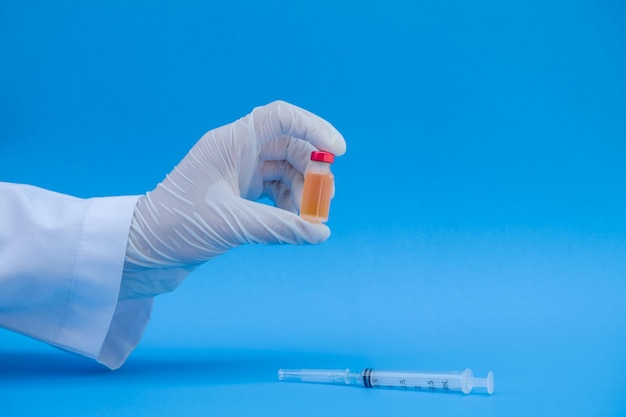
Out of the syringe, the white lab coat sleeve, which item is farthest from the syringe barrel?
the white lab coat sleeve

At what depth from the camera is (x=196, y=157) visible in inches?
76.1

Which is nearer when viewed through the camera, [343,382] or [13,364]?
[343,382]

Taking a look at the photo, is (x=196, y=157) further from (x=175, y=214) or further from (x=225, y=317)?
(x=225, y=317)

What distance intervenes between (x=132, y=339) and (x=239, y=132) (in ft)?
2.13

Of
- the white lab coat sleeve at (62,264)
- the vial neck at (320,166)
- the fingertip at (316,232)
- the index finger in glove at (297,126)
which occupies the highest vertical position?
the index finger in glove at (297,126)

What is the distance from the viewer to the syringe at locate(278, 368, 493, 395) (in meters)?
1.88

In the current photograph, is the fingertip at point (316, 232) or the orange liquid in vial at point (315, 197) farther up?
the orange liquid in vial at point (315, 197)

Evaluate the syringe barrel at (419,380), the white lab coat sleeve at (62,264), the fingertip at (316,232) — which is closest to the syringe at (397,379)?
the syringe barrel at (419,380)

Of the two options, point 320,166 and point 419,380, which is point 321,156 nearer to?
point 320,166

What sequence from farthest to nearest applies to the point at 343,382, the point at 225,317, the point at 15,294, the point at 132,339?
1. the point at 225,317
2. the point at 132,339
3. the point at 343,382
4. the point at 15,294

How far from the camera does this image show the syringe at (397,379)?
188 centimetres

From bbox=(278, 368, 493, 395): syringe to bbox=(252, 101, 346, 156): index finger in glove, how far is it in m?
0.56

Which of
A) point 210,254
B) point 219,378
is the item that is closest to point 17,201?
point 210,254

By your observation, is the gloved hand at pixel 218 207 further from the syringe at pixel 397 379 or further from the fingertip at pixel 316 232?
the syringe at pixel 397 379
